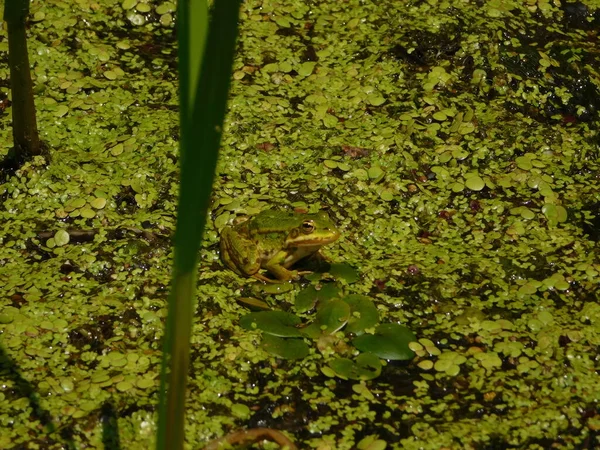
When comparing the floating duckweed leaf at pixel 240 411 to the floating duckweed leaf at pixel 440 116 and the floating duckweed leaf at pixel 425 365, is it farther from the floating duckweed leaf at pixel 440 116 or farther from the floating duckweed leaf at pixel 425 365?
the floating duckweed leaf at pixel 440 116

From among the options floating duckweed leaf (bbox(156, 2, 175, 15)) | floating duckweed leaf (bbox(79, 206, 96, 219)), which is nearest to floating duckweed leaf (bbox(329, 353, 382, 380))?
floating duckweed leaf (bbox(79, 206, 96, 219))

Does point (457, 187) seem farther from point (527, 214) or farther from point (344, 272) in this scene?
point (344, 272)

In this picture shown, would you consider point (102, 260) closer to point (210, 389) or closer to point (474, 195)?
point (210, 389)

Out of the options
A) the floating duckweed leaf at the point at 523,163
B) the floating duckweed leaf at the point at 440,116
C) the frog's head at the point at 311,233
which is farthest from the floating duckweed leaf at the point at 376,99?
the frog's head at the point at 311,233

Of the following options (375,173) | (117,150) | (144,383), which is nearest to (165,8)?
(117,150)

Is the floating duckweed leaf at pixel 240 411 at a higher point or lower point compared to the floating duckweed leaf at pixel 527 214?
lower

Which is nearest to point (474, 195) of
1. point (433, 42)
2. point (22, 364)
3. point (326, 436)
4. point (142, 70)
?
point (433, 42)
